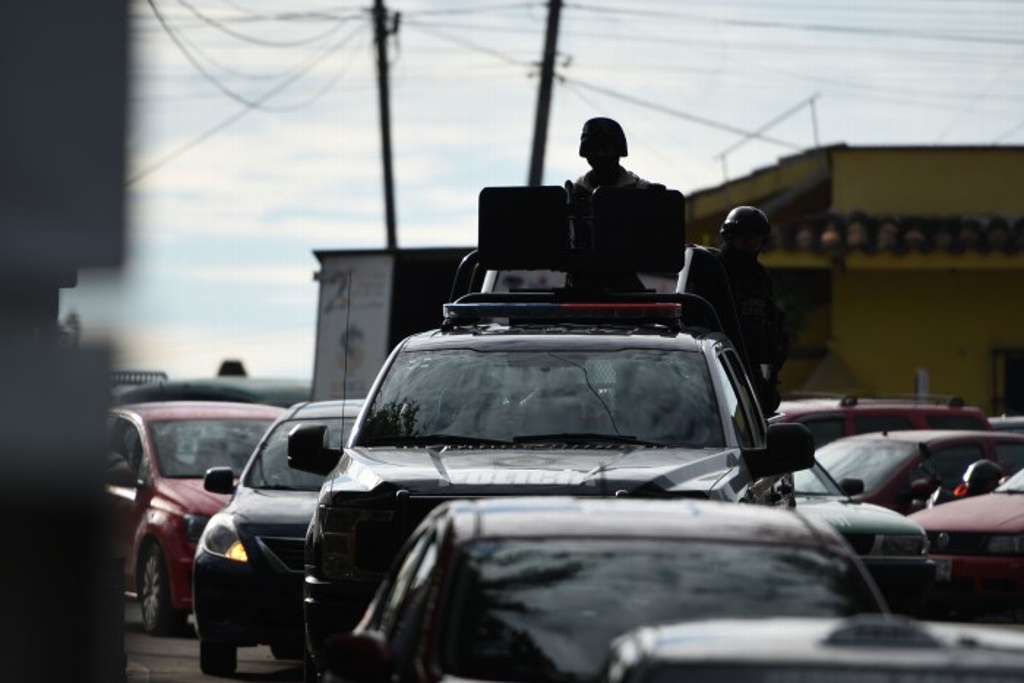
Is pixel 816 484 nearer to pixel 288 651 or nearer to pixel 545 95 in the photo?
pixel 288 651

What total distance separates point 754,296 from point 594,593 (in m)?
8.42

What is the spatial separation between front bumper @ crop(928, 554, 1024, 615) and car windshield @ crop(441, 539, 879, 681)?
1138 cm

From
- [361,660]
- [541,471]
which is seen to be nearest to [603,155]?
[541,471]

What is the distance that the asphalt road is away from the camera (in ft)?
46.2

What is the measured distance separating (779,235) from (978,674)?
30.5 m

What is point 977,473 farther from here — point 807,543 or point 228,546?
point 807,543

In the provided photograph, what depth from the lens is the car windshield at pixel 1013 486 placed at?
735 inches

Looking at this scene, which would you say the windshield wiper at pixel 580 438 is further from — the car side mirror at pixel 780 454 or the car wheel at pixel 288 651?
the car wheel at pixel 288 651

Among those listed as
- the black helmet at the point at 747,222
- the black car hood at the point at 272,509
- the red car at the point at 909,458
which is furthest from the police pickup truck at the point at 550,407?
the red car at the point at 909,458

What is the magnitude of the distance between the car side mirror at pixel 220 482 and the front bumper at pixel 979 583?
5.09 meters

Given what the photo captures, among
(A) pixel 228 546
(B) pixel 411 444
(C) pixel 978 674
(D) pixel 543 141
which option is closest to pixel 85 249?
(C) pixel 978 674

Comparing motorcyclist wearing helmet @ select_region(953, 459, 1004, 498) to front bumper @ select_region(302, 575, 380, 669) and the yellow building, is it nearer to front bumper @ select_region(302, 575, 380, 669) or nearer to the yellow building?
front bumper @ select_region(302, 575, 380, 669)

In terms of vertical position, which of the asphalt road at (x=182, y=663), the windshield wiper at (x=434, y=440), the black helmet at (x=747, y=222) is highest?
the black helmet at (x=747, y=222)

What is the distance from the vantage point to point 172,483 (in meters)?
18.1
